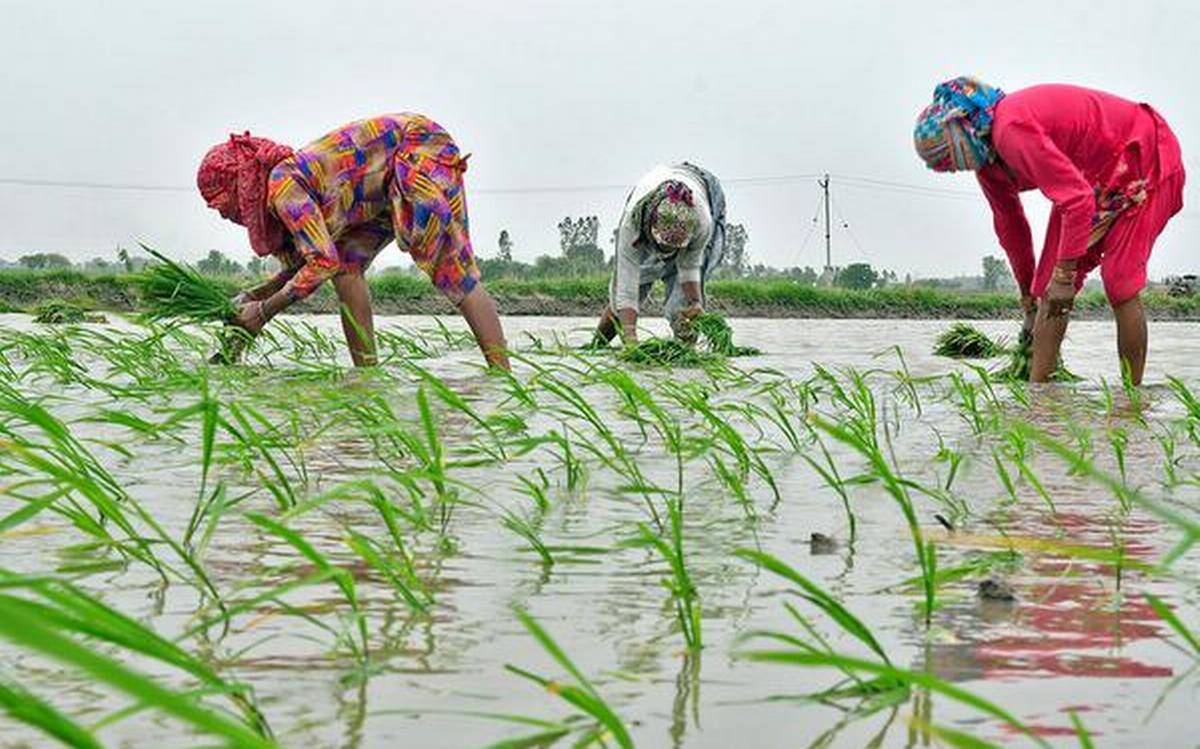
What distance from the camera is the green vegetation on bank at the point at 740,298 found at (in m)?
24.0

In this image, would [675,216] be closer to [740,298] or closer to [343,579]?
[343,579]

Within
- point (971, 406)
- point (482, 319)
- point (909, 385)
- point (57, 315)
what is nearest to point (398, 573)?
point (971, 406)

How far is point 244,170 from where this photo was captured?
5.58 m

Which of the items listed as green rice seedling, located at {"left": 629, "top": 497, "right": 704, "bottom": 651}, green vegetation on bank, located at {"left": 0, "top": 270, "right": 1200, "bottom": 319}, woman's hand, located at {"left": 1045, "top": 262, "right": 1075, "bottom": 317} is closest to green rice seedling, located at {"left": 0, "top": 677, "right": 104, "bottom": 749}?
green rice seedling, located at {"left": 629, "top": 497, "right": 704, "bottom": 651}

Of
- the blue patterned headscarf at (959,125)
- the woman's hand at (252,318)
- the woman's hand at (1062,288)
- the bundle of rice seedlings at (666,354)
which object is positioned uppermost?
the blue patterned headscarf at (959,125)

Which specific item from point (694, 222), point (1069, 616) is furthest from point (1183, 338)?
point (1069, 616)

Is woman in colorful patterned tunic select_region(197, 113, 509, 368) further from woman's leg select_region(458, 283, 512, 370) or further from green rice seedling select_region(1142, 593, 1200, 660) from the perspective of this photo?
green rice seedling select_region(1142, 593, 1200, 660)

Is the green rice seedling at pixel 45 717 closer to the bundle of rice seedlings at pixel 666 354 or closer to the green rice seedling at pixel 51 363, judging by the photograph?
the green rice seedling at pixel 51 363

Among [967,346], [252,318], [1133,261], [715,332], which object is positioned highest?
[1133,261]

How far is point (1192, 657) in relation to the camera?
1.21 metres

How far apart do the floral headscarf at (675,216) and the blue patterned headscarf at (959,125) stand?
178 cm

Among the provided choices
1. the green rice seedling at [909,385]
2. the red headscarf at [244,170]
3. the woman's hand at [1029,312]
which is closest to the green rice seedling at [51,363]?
the red headscarf at [244,170]

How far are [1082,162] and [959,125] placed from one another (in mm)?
470

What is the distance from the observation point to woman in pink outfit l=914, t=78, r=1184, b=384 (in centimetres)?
523
